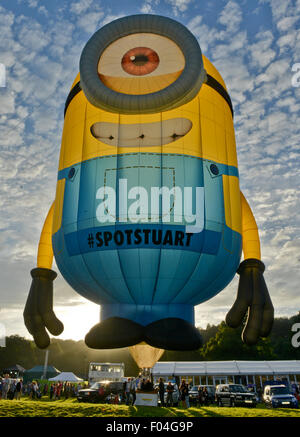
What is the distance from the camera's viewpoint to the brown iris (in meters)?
8.27

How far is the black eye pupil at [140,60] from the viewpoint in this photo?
833 centimetres

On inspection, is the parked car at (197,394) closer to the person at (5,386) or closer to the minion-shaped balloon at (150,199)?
the person at (5,386)

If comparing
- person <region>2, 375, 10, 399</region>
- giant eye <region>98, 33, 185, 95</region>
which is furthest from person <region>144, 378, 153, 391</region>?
person <region>2, 375, 10, 399</region>

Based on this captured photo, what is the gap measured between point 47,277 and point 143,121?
4204mm

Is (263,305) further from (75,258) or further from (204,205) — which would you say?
(75,258)

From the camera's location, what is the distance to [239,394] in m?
18.1

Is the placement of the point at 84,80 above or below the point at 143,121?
above

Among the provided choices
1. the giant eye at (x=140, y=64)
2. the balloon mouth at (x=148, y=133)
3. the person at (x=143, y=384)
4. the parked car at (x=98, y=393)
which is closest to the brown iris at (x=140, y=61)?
the giant eye at (x=140, y=64)

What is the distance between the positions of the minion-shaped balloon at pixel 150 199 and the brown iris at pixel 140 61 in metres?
0.02

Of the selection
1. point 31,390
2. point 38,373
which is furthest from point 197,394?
point 38,373

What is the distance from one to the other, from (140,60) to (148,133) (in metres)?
1.56

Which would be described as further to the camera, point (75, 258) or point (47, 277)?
point (47, 277)

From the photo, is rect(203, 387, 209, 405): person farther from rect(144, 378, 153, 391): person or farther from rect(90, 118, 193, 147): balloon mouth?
rect(90, 118, 193, 147): balloon mouth

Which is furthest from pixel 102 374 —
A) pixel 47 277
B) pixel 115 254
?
pixel 115 254
